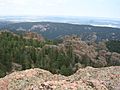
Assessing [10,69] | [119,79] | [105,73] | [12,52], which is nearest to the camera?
[119,79]

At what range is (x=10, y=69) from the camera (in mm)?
155500

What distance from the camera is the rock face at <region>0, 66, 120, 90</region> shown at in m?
10.7

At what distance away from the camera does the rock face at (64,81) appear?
10748 millimetres

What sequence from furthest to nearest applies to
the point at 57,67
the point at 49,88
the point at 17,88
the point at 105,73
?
the point at 57,67 → the point at 105,73 → the point at 17,88 → the point at 49,88

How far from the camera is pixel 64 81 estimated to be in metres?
11.3

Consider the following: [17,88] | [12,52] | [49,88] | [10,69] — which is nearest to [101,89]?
[49,88]

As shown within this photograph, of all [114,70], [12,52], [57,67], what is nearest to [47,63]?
[57,67]

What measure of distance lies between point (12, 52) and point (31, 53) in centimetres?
1244

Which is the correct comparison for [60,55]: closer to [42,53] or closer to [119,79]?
[42,53]

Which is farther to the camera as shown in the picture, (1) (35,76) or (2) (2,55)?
(2) (2,55)

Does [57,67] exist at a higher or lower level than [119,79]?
lower

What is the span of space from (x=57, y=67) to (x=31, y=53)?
1062 inches

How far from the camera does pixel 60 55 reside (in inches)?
7470

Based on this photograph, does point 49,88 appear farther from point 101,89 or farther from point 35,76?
A: point 35,76
